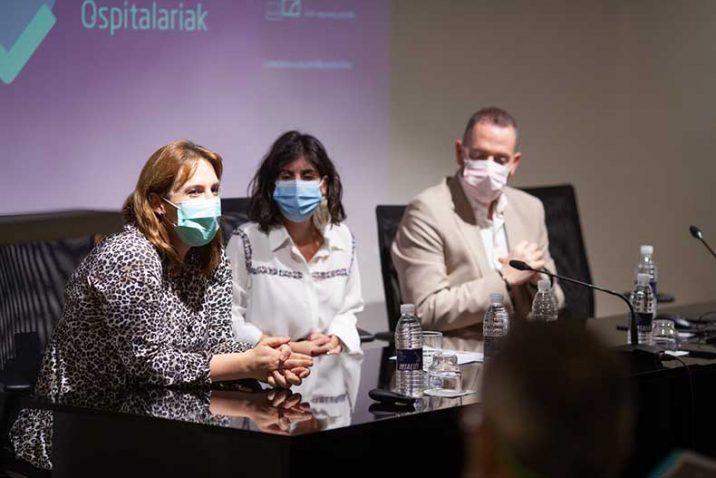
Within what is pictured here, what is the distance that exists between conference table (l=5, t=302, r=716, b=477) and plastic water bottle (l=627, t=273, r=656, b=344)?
436 millimetres

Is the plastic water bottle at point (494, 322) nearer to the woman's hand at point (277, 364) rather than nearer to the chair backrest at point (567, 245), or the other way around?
the woman's hand at point (277, 364)

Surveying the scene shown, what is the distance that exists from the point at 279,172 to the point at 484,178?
731 mm

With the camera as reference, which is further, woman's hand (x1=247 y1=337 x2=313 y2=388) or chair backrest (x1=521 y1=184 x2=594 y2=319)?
chair backrest (x1=521 y1=184 x2=594 y2=319)

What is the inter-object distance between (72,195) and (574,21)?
9.91 feet

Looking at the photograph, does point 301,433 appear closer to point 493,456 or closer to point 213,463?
point 213,463

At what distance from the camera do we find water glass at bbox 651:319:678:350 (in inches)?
136

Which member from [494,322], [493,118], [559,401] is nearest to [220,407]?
[494,322]

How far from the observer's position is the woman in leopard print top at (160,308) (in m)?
2.58

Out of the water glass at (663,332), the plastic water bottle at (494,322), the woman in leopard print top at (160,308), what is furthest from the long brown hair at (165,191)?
the water glass at (663,332)

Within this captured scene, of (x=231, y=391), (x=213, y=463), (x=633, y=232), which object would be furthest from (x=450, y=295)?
(x=633, y=232)

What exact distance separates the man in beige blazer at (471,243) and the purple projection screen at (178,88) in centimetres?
120

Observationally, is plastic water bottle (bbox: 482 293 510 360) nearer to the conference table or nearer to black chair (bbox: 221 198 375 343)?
the conference table

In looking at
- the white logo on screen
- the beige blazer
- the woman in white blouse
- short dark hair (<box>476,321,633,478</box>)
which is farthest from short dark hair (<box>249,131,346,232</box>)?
short dark hair (<box>476,321,633,478</box>)

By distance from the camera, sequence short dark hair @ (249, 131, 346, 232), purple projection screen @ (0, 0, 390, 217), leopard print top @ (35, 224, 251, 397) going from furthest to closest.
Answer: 1. purple projection screen @ (0, 0, 390, 217)
2. short dark hair @ (249, 131, 346, 232)
3. leopard print top @ (35, 224, 251, 397)
